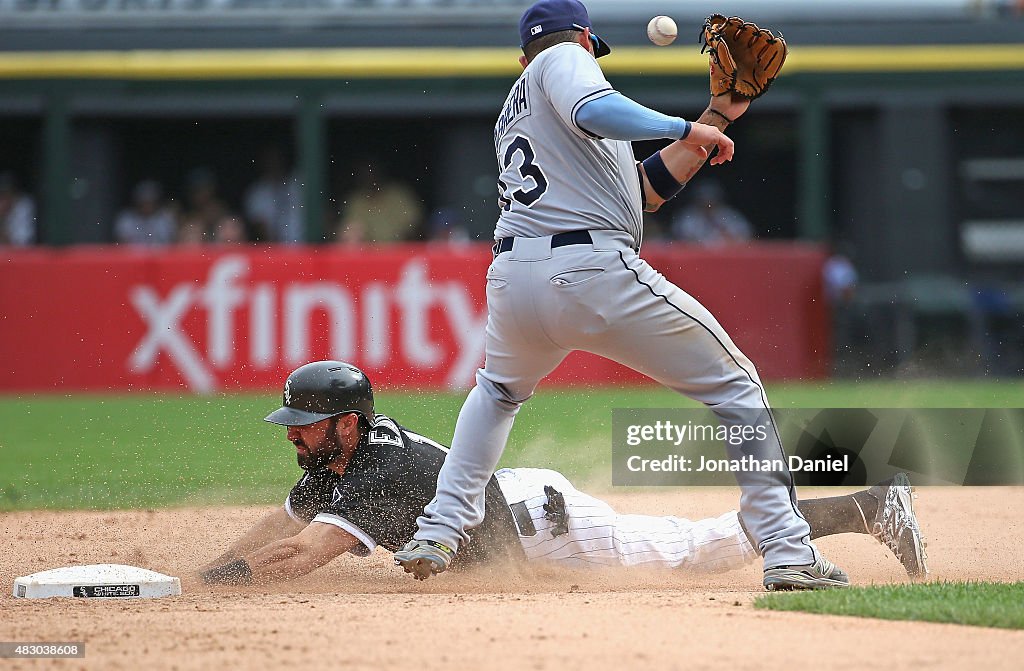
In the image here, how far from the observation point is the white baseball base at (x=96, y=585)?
4.58 m

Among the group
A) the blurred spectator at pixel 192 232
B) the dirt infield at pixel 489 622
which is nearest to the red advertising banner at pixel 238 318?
the blurred spectator at pixel 192 232

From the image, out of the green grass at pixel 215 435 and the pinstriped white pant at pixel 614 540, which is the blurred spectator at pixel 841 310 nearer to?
the green grass at pixel 215 435

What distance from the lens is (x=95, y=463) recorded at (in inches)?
332

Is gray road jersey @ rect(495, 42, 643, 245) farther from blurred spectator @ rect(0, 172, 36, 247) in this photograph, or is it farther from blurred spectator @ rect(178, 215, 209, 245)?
blurred spectator @ rect(0, 172, 36, 247)

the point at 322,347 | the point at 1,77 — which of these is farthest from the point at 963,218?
the point at 1,77

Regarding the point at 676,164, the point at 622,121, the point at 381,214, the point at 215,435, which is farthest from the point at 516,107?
the point at 381,214

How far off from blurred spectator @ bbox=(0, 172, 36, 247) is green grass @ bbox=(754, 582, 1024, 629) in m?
12.4

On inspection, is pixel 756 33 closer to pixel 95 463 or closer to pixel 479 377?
pixel 479 377

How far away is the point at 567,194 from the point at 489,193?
37.9 ft

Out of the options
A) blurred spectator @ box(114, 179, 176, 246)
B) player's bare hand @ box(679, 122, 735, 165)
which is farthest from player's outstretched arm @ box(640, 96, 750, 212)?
blurred spectator @ box(114, 179, 176, 246)

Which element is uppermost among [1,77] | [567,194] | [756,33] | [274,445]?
[1,77]

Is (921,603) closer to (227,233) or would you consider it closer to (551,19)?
(551,19)

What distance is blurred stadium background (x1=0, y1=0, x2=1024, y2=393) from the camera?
12727 mm

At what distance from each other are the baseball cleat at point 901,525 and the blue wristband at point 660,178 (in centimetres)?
130
